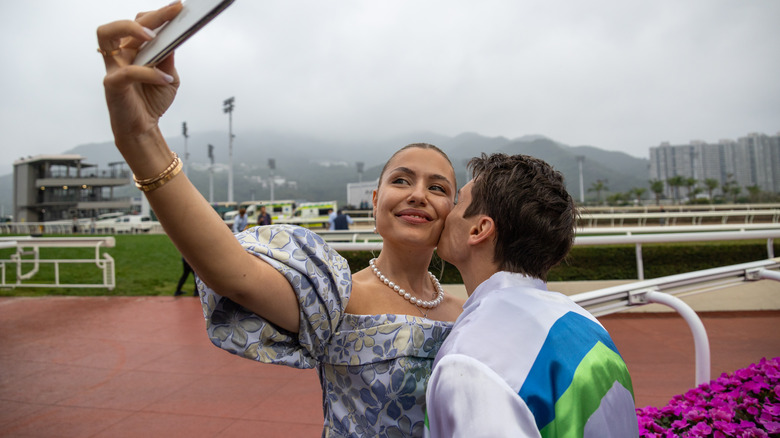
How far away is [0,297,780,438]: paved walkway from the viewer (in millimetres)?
3764

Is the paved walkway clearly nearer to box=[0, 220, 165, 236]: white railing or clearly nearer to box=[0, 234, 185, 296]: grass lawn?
box=[0, 234, 185, 296]: grass lawn

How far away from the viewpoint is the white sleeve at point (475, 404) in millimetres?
769

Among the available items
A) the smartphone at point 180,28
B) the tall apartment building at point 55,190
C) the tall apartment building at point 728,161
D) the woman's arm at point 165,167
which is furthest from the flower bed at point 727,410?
the tall apartment building at point 728,161

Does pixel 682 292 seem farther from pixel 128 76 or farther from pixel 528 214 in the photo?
pixel 128 76

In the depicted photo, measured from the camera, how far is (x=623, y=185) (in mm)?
177000

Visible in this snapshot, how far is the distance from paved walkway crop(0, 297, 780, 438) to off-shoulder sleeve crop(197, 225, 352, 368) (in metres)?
2.64

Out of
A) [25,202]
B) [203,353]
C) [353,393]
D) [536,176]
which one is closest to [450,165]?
[536,176]

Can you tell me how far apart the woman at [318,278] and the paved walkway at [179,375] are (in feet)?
8.01

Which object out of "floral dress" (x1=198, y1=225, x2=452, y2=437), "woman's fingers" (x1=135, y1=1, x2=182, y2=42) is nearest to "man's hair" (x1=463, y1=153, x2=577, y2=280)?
"floral dress" (x1=198, y1=225, x2=452, y2=437)

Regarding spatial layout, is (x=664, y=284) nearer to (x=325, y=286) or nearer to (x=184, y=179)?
(x=325, y=286)

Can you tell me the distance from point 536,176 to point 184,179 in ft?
2.76

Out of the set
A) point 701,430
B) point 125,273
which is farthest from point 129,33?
point 125,273

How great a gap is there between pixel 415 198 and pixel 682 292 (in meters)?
1.52

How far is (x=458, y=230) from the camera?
1319mm
